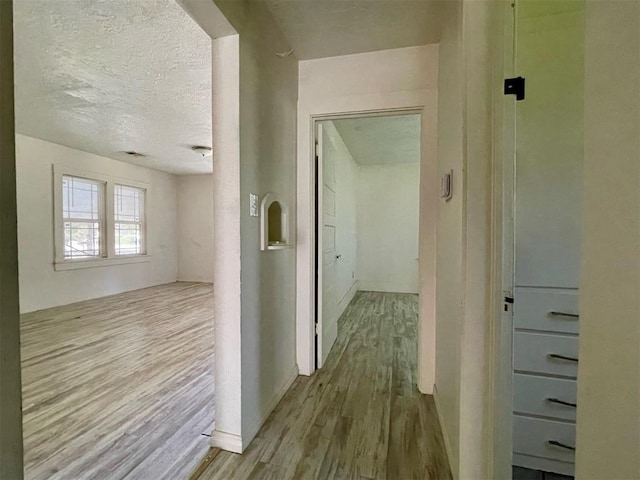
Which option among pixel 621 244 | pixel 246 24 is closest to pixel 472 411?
pixel 621 244

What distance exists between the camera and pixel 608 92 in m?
0.41

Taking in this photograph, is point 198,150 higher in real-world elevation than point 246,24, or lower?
higher

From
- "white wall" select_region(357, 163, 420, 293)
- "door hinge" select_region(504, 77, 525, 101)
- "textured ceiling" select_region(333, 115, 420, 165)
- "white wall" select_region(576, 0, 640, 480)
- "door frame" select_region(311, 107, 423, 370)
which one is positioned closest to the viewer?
"white wall" select_region(576, 0, 640, 480)

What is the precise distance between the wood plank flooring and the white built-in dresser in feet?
1.57

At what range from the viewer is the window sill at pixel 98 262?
4645mm

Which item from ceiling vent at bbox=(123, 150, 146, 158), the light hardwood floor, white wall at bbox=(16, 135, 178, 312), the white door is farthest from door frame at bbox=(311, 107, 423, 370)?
white wall at bbox=(16, 135, 178, 312)

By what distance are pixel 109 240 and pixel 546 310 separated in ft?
20.8

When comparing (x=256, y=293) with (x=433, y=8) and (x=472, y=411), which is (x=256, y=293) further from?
(x=433, y=8)

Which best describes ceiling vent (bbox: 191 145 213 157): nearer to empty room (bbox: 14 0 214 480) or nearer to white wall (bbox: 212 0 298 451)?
empty room (bbox: 14 0 214 480)

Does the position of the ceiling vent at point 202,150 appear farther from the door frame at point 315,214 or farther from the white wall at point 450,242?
the white wall at point 450,242

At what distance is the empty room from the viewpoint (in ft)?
5.58

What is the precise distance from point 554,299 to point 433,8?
1694mm

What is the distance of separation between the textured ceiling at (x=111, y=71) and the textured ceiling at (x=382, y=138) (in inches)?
59.8

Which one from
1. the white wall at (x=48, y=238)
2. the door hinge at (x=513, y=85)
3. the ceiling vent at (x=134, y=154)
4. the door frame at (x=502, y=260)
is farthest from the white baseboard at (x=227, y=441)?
the ceiling vent at (x=134, y=154)
